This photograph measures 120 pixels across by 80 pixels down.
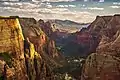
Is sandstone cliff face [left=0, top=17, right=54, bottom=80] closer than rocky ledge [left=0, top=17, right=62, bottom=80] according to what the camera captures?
No

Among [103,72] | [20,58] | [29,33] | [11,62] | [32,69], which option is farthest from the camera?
[29,33]

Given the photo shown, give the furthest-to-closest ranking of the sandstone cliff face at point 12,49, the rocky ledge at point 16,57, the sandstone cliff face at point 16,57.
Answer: the sandstone cliff face at point 12,49 < the sandstone cliff face at point 16,57 < the rocky ledge at point 16,57

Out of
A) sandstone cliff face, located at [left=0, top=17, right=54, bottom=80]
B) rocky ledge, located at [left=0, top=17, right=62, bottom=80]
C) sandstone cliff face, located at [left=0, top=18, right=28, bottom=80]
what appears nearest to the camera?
rocky ledge, located at [left=0, top=17, right=62, bottom=80]

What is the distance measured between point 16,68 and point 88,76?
3435 centimetres

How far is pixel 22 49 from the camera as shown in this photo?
417 ft

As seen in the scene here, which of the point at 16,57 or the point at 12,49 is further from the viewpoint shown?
the point at 16,57

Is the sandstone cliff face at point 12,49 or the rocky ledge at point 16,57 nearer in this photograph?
the rocky ledge at point 16,57

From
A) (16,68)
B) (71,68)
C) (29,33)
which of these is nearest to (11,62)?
(16,68)

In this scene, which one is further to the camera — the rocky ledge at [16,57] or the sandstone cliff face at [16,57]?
the sandstone cliff face at [16,57]

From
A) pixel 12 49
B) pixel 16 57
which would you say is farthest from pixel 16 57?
pixel 12 49

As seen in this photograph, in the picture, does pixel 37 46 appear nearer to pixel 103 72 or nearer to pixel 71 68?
pixel 71 68

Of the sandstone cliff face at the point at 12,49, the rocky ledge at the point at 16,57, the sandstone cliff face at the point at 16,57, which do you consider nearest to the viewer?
the rocky ledge at the point at 16,57

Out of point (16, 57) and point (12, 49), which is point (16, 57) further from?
point (12, 49)

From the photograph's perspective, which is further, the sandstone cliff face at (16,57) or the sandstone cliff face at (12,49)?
the sandstone cliff face at (12,49)
